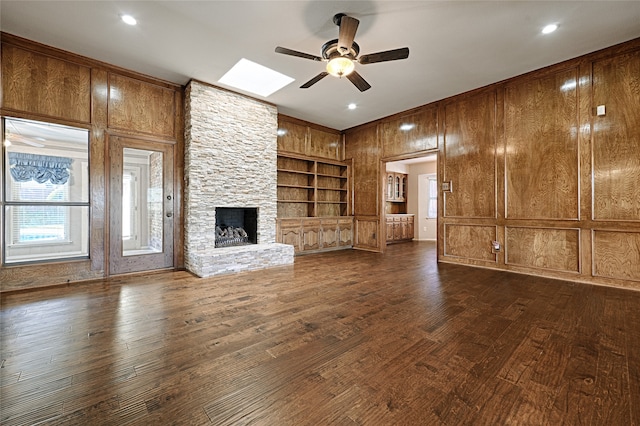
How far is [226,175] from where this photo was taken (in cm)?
500

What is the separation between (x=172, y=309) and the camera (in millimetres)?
2834

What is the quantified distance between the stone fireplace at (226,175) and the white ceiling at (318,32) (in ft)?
1.96

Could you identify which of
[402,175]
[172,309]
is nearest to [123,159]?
[172,309]

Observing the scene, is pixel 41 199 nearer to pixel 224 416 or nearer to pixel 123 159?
pixel 123 159

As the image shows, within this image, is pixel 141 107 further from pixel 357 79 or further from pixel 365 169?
pixel 365 169

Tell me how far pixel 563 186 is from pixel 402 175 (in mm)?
5852

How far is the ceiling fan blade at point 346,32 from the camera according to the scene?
2.71 metres

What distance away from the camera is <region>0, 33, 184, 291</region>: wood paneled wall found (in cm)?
350

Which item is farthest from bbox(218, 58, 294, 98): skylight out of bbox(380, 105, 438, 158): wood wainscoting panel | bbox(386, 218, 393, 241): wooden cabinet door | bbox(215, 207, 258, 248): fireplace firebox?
bbox(386, 218, 393, 241): wooden cabinet door

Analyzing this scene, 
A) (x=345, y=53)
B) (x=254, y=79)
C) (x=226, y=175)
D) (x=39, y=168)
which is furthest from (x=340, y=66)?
(x=39, y=168)

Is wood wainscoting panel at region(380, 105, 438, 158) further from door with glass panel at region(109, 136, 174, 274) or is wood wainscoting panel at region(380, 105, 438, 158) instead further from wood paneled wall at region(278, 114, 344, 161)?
door with glass panel at region(109, 136, 174, 274)

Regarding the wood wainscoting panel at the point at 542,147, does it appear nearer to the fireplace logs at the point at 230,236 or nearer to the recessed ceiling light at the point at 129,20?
the fireplace logs at the point at 230,236

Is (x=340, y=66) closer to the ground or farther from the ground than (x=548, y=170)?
farther from the ground

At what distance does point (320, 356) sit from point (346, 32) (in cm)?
303
